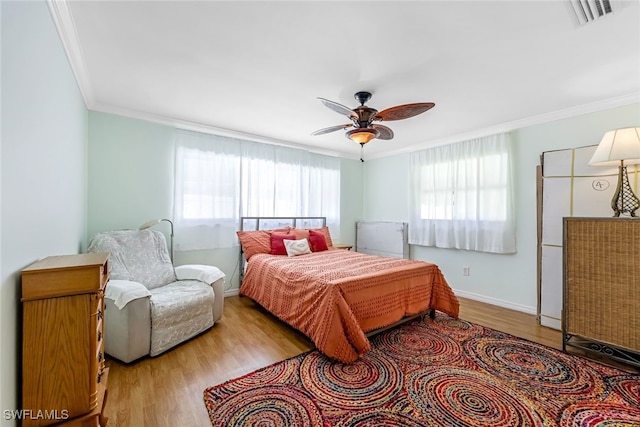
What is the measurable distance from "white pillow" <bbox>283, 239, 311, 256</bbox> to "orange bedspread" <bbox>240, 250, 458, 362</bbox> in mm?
339

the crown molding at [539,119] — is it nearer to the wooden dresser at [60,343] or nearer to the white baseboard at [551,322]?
the white baseboard at [551,322]

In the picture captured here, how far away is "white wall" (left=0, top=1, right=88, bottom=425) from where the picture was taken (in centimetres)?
96

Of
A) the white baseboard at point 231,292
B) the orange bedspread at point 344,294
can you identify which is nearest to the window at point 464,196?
the orange bedspread at point 344,294

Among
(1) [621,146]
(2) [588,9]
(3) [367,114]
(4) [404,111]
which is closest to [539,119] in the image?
(1) [621,146]

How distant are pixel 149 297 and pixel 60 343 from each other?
115 centimetres

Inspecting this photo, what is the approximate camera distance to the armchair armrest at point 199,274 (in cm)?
285

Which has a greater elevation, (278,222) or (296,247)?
(278,222)

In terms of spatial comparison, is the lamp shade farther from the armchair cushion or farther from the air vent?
the armchair cushion

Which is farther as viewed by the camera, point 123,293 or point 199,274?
point 199,274

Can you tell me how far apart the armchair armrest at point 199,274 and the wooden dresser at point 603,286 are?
337 cm

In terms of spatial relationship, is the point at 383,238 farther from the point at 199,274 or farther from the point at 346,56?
the point at 346,56

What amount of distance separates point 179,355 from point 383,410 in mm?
1721

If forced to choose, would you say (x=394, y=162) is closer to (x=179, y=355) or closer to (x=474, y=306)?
(x=474, y=306)

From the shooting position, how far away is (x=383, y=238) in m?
4.98
